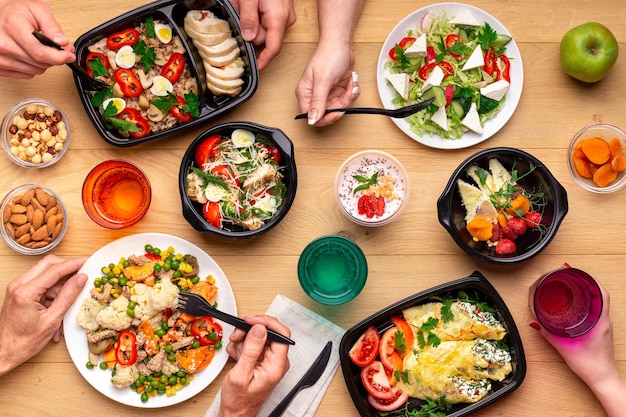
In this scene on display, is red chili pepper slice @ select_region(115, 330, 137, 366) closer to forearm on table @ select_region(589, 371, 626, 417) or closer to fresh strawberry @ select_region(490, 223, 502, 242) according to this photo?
fresh strawberry @ select_region(490, 223, 502, 242)

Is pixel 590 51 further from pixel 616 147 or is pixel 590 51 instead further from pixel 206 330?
pixel 206 330

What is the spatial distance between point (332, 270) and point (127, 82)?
1208 mm

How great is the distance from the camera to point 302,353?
8.99ft

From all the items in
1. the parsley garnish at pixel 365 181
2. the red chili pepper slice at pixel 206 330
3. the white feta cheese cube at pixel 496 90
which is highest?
the white feta cheese cube at pixel 496 90

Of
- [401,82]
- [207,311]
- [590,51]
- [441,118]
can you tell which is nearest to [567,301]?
[441,118]

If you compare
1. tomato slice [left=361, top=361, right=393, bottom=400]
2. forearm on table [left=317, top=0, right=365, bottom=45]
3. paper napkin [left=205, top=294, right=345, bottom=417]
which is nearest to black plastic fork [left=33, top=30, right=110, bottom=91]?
forearm on table [left=317, top=0, right=365, bottom=45]

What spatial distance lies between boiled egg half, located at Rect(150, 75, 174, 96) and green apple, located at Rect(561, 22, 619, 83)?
A: 1.75 m

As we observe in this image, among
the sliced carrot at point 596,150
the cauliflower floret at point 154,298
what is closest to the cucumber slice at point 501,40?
the sliced carrot at point 596,150

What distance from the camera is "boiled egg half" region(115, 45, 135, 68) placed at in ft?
8.64

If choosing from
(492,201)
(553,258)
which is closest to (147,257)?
(492,201)

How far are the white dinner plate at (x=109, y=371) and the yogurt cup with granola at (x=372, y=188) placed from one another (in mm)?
645

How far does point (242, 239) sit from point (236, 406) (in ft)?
2.33

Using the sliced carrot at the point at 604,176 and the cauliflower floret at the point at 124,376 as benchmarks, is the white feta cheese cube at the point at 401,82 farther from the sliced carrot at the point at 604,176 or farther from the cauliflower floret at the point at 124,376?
the cauliflower floret at the point at 124,376

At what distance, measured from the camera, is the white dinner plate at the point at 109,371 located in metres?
2.68
